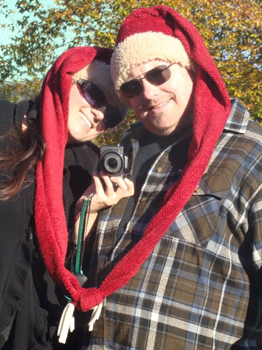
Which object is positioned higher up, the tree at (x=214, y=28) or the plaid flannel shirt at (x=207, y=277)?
the tree at (x=214, y=28)

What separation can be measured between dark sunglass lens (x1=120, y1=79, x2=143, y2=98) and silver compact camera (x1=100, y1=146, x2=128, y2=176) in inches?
10.1

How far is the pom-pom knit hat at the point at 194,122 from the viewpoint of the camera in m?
2.09

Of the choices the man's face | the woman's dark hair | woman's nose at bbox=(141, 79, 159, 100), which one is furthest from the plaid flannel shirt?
the woman's dark hair

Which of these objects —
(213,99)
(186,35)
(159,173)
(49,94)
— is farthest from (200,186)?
(49,94)

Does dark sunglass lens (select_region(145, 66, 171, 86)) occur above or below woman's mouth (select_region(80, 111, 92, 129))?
above

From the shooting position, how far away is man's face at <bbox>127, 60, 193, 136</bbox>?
2.25 meters

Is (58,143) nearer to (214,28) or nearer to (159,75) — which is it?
(159,75)

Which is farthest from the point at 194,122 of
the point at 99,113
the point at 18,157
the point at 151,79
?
the point at 18,157

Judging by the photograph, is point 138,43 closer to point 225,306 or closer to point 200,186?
point 200,186

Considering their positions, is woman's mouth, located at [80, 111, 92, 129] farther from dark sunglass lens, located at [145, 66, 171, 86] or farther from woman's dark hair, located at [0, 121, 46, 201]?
dark sunglass lens, located at [145, 66, 171, 86]

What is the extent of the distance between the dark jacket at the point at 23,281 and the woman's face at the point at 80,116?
0.23m

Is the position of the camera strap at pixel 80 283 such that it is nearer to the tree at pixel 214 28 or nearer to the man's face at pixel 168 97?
the man's face at pixel 168 97

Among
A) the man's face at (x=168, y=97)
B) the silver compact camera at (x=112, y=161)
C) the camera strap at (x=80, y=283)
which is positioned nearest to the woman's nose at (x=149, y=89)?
the man's face at (x=168, y=97)

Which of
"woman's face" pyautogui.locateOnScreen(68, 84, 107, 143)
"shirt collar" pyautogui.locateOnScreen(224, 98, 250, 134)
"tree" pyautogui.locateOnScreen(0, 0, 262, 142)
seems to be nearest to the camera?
"shirt collar" pyautogui.locateOnScreen(224, 98, 250, 134)
